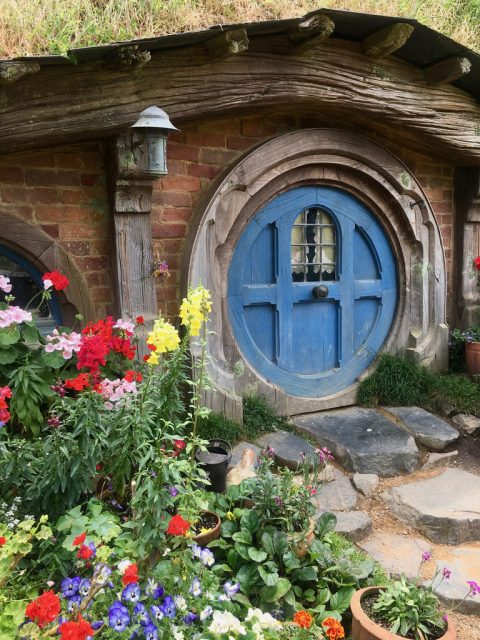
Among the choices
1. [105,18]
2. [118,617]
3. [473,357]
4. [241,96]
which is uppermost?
[105,18]

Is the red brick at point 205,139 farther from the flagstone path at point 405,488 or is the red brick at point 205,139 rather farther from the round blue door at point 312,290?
the flagstone path at point 405,488

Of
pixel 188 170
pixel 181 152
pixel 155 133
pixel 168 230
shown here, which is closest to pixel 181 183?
pixel 188 170

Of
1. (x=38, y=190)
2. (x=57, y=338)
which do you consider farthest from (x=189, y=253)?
(x=57, y=338)

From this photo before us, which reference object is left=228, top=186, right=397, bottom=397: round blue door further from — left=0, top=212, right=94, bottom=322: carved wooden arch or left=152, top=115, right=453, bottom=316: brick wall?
left=0, top=212, right=94, bottom=322: carved wooden arch

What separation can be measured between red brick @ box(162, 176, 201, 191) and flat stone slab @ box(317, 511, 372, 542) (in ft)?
7.93

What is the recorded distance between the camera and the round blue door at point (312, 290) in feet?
15.2

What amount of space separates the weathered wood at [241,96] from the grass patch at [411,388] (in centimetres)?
191

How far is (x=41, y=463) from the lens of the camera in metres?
2.58

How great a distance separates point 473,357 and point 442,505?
6.18 ft

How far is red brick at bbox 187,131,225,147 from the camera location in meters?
4.20

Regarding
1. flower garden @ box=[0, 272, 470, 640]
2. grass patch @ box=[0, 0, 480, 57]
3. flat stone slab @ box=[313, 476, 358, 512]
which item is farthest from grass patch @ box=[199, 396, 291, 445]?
grass patch @ box=[0, 0, 480, 57]

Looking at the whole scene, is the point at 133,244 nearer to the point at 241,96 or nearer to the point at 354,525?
the point at 241,96

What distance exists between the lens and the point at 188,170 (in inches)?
166

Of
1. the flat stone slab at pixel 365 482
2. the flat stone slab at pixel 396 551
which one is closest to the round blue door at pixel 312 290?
the flat stone slab at pixel 365 482
